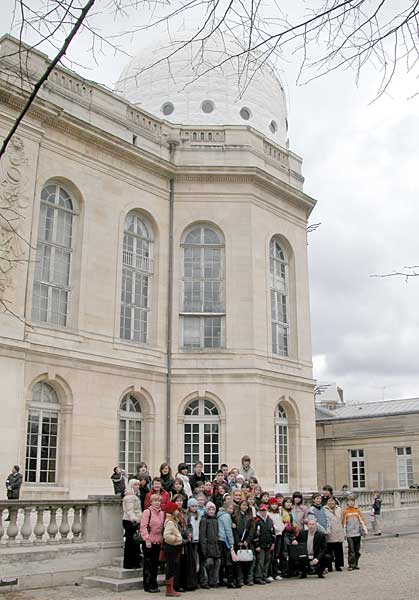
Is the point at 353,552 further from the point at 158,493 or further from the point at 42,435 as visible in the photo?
the point at 42,435

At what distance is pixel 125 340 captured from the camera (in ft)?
67.3

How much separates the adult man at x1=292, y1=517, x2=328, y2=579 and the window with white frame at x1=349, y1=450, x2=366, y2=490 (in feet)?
82.2

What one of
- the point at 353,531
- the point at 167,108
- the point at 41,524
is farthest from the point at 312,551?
the point at 167,108

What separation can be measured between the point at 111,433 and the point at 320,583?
30.3 ft

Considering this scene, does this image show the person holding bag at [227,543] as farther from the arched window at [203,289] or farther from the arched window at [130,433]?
the arched window at [203,289]

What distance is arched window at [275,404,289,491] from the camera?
73.8ft

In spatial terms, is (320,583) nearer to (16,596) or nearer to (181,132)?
(16,596)

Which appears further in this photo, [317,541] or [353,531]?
[353,531]

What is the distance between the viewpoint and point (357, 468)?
37.0m

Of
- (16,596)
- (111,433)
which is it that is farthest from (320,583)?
(111,433)

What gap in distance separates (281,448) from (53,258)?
986 centimetres

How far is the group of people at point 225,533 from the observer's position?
1044cm

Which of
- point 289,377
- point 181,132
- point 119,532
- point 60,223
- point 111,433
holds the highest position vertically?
point 181,132

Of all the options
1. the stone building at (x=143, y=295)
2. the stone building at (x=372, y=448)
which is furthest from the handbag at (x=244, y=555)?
the stone building at (x=372, y=448)
